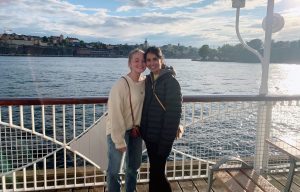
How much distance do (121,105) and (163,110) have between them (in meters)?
0.32

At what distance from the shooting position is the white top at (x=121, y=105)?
96.1 inches

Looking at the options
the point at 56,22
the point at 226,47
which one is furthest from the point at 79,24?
the point at 226,47

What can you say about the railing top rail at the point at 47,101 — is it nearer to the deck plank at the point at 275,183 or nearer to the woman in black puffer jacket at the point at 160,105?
the woman in black puffer jacket at the point at 160,105

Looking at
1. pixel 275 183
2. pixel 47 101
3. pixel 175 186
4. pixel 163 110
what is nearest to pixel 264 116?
pixel 275 183

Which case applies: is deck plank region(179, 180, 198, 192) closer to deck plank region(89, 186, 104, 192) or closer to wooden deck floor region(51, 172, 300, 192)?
wooden deck floor region(51, 172, 300, 192)

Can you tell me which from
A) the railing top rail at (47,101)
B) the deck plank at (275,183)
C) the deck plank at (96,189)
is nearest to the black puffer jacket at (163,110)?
the railing top rail at (47,101)

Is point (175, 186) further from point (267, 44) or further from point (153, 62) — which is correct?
point (267, 44)

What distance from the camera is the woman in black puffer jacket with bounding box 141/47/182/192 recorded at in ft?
7.80

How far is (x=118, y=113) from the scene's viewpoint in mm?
2455

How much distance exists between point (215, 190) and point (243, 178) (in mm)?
941

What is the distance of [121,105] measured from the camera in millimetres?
2463

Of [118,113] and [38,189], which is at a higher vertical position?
[118,113]

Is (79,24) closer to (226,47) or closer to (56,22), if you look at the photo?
(56,22)

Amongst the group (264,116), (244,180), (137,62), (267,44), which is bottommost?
(244,180)
